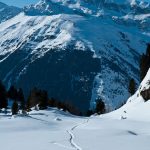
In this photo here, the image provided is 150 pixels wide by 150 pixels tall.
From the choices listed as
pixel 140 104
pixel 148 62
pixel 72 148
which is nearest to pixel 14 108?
pixel 140 104

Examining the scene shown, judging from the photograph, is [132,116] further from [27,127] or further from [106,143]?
[106,143]

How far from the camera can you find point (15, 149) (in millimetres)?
28844

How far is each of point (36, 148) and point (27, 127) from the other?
2124 centimetres

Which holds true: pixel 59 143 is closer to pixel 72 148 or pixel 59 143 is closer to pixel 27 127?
pixel 72 148

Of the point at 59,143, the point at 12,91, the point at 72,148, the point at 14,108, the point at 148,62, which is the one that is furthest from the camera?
the point at 12,91

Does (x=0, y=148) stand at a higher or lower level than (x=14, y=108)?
higher

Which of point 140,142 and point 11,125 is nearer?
point 140,142

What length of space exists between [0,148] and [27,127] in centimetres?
2048

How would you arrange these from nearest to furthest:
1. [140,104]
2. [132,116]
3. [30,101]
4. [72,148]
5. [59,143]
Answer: [72,148], [59,143], [132,116], [140,104], [30,101]

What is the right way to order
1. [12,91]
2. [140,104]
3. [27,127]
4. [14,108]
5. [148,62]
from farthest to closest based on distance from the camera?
[12,91] → [148,62] → [14,108] → [140,104] → [27,127]

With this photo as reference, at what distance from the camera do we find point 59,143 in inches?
1241

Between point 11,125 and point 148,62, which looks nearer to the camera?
point 11,125

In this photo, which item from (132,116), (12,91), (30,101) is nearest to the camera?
(132,116)

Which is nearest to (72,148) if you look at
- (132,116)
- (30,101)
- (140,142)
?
(140,142)
